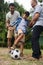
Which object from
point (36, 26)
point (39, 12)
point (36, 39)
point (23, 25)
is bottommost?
point (36, 39)

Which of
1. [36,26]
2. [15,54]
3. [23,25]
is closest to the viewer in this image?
[36,26]

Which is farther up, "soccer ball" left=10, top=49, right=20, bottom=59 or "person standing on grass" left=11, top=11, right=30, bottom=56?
"person standing on grass" left=11, top=11, right=30, bottom=56

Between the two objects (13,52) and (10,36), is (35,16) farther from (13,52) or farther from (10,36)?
(10,36)

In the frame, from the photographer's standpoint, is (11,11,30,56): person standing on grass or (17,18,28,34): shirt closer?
(11,11,30,56): person standing on grass

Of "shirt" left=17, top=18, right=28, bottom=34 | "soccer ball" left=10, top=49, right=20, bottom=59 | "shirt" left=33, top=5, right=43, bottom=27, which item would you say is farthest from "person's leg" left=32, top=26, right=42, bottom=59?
"shirt" left=17, top=18, right=28, bottom=34

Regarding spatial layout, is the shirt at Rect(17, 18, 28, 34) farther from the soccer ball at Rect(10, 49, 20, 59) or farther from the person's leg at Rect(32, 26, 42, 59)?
the person's leg at Rect(32, 26, 42, 59)

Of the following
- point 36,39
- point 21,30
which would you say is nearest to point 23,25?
point 21,30

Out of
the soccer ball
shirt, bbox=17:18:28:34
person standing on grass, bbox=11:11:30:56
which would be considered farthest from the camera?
shirt, bbox=17:18:28:34

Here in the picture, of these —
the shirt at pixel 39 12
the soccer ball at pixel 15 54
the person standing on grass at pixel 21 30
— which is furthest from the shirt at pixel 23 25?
the shirt at pixel 39 12

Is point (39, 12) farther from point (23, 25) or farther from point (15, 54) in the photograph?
point (15, 54)

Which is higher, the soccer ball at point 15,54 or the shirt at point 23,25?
the shirt at point 23,25

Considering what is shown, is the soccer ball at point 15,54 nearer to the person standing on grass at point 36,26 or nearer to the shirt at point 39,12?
the person standing on grass at point 36,26

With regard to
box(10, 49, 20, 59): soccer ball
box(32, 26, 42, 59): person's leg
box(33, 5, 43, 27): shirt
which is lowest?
box(10, 49, 20, 59): soccer ball

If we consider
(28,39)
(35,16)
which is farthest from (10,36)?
(28,39)
